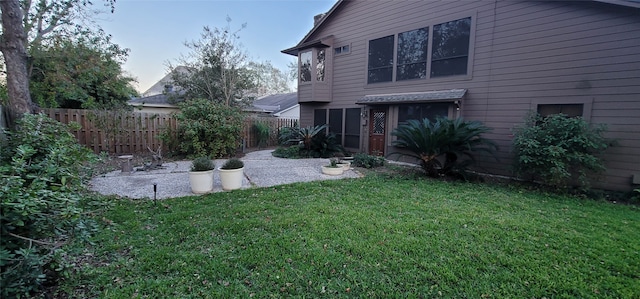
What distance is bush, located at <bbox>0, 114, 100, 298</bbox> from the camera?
5.54 feet

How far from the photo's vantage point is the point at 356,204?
445 cm

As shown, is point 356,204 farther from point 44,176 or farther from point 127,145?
point 127,145

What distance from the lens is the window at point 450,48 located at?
25.3 ft

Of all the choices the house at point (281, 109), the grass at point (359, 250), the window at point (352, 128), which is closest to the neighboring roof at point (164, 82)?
the house at point (281, 109)

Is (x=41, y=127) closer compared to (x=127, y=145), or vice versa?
(x=41, y=127)

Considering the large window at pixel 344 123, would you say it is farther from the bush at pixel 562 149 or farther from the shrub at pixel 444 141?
the bush at pixel 562 149

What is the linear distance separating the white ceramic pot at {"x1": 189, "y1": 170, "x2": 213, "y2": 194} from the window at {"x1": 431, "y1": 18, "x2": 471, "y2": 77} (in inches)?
274

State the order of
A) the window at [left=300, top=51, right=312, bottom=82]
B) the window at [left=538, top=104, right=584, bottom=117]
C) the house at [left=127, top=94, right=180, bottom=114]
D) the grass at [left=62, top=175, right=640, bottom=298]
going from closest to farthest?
the grass at [left=62, top=175, right=640, bottom=298]
the window at [left=538, top=104, right=584, bottom=117]
the window at [left=300, top=51, right=312, bottom=82]
the house at [left=127, top=94, right=180, bottom=114]

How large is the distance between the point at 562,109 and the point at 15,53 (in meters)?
12.8

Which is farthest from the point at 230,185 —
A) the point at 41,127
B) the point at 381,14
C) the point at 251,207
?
the point at 381,14

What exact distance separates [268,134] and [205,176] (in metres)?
8.27

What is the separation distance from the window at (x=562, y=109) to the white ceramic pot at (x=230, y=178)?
23.2 ft

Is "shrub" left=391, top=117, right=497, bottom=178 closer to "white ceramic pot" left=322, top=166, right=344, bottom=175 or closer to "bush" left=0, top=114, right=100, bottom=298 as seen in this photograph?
"white ceramic pot" left=322, top=166, right=344, bottom=175

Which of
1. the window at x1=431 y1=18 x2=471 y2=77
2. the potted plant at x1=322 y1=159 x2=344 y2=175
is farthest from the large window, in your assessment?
the potted plant at x1=322 y1=159 x2=344 y2=175
